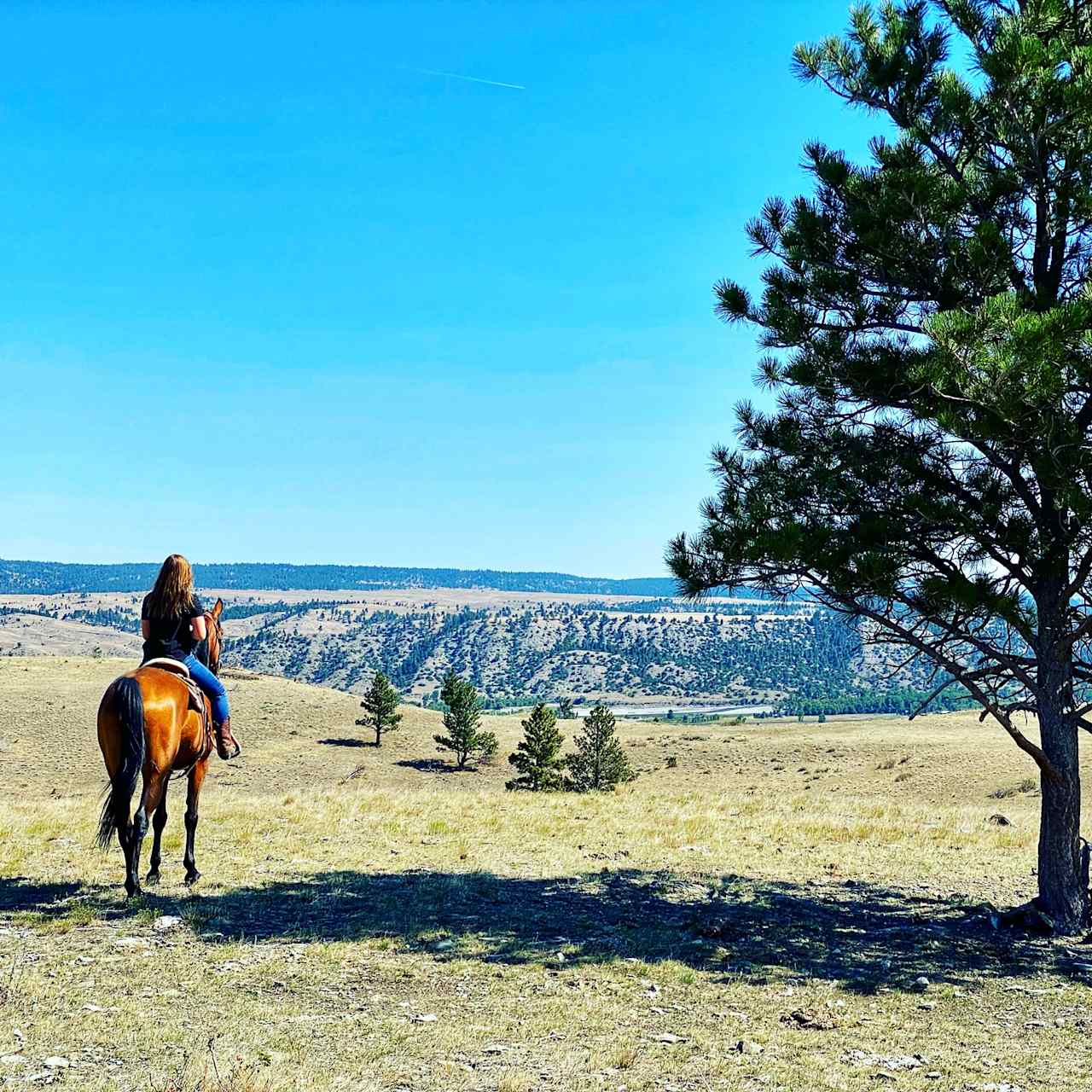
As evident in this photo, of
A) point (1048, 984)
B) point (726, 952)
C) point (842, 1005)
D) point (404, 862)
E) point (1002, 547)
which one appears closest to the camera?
point (842, 1005)

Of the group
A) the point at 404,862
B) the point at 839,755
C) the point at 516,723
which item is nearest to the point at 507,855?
the point at 404,862

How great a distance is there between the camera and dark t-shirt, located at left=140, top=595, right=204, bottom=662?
10836 mm

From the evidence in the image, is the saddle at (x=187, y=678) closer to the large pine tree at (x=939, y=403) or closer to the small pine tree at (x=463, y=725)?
the large pine tree at (x=939, y=403)

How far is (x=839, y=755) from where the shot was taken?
70312 millimetres

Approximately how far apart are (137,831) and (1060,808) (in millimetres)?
10451

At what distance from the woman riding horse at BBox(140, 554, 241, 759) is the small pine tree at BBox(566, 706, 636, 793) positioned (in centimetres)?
4022

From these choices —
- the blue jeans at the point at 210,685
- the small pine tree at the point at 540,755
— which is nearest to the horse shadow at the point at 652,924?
the blue jeans at the point at 210,685

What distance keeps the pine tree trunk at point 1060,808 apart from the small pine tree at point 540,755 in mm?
39186

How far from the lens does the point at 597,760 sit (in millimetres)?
51562

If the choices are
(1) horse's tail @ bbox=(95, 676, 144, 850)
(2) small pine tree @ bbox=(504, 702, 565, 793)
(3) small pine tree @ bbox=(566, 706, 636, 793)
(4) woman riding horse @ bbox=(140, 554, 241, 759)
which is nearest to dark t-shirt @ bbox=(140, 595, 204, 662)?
(4) woman riding horse @ bbox=(140, 554, 241, 759)

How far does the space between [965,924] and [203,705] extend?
946 cm

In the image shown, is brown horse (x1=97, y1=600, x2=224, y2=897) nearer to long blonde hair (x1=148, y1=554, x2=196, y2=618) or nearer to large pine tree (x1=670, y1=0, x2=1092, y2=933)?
long blonde hair (x1=148, y1=554, x2=196, y2=618)

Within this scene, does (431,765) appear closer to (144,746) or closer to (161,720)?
(161,720)

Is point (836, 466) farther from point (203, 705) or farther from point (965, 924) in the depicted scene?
point (203, 705)
